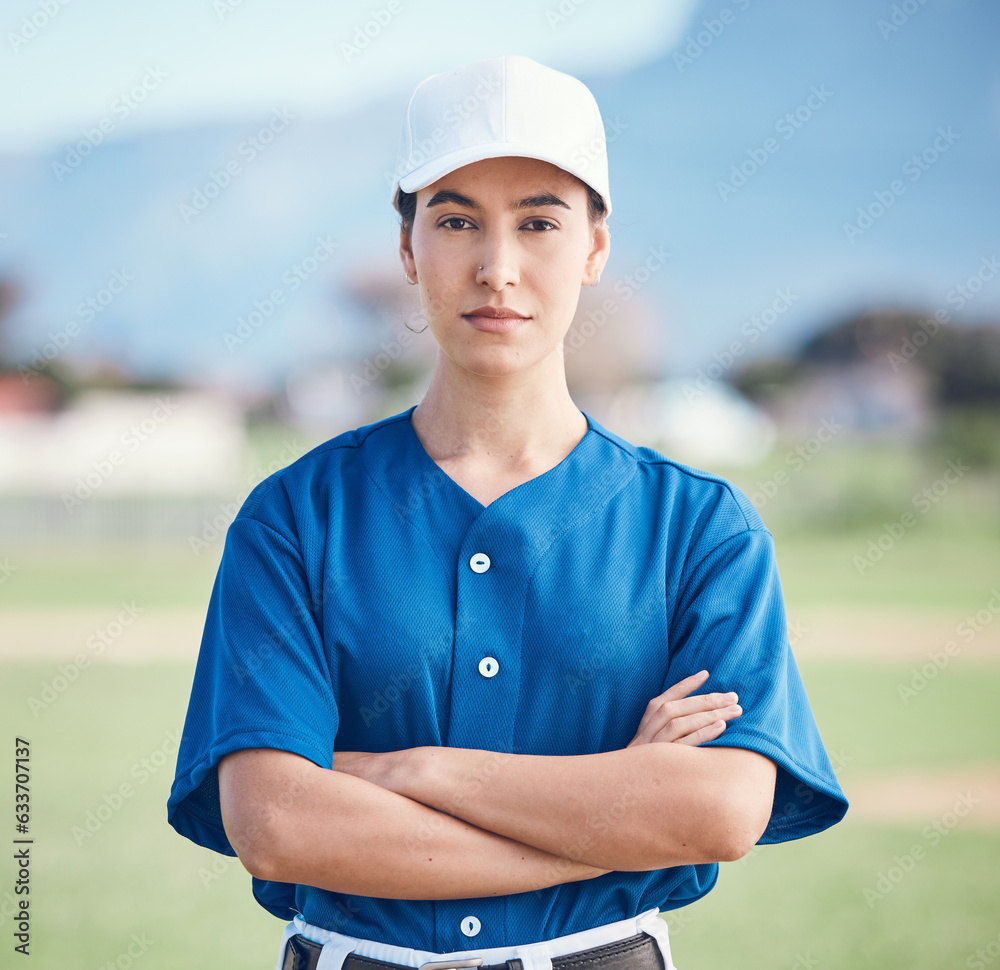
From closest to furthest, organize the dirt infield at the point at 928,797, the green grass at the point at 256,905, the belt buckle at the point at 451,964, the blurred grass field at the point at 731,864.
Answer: the belt buckle at the point at 451,964
the green grass at the point at 256,905
the blurred grass field at the point at 731,864
the dirt infield at the point at 928,797

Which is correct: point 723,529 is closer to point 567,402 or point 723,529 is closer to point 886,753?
point 567,402

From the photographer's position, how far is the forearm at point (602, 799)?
1.35 m

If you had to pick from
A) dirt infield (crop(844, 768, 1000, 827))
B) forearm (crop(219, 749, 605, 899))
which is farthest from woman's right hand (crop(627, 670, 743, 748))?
dirt infield (crop(844, 768, 1000, 827))

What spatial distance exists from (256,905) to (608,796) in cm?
477

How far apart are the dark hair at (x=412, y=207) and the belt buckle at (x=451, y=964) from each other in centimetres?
96

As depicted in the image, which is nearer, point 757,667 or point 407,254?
point 757,667

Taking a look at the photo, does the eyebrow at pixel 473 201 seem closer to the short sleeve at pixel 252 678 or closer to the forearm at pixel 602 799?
the short sleeve at pixel 252 678

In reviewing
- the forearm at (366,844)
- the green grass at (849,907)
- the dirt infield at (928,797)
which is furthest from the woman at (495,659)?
the dirt infield at (928,797)

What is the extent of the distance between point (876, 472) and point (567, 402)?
28.2m

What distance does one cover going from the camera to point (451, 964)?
1.35m

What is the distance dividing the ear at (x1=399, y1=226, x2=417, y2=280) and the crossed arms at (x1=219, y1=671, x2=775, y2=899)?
2.18 ft

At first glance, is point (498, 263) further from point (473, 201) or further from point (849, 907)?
point (849, 907)

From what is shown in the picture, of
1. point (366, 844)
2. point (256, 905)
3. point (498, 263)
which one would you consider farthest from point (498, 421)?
point (256, 905)

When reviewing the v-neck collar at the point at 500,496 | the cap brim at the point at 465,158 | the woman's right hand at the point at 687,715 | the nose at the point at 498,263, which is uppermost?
the cap brim at the point at 465,158
